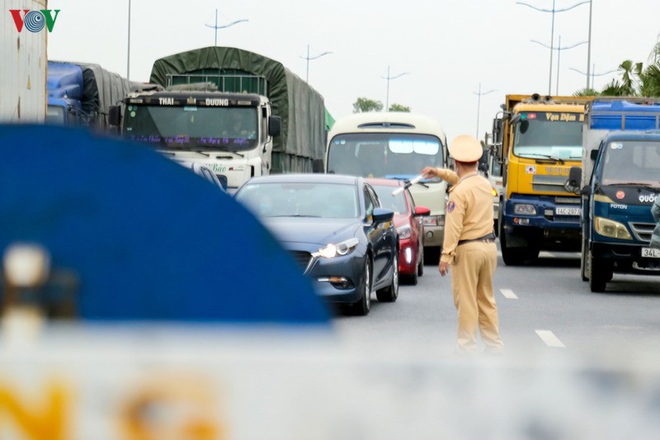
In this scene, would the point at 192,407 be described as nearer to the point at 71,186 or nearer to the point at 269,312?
the point at 269,312

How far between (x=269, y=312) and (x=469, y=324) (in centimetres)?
877

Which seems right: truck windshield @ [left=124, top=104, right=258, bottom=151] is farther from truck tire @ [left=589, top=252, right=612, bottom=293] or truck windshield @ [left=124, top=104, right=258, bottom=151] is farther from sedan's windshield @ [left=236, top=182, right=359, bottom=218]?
sedan's windshield @ [left=236, top=182, right=359, bottom=218]

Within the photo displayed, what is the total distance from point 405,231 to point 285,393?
17.9m

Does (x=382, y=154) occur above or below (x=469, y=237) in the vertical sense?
above

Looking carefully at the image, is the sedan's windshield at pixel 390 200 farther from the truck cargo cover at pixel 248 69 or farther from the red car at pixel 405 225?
the truck cargo cover at pixel 248 69

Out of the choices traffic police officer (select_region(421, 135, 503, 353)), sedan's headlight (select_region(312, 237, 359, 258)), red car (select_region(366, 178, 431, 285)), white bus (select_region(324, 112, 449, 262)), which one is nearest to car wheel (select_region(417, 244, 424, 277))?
red car (select_region(366, 178, 431, 285))

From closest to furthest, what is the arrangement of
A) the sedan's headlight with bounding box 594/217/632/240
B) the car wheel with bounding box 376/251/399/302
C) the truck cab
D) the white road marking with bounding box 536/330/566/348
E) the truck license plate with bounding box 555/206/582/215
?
the white road marking with bounding box 536/330/566/348 → the car wheel with bounding box 376/251/399/302 → the sedan's headlight with bounding box 594/217/632/240 → the truck cab → the truck license plate with bounding box 555/206/582/215

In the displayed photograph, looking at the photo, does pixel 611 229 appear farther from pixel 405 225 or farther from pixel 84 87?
pixel 84 87

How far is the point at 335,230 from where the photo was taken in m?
14.3

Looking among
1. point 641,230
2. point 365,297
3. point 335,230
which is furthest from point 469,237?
point 641,230

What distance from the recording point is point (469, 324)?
10.2m

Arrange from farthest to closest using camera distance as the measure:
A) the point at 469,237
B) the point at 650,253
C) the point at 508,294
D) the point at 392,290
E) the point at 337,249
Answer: the point at 650,253 < the point at 508,294 < the point at 392,290 < the point at 337,249 < the point at 469,237

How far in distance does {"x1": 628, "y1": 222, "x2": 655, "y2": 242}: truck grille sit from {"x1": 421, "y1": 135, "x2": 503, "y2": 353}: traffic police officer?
856 cm

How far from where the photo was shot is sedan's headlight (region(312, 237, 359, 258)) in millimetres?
A: 13812
